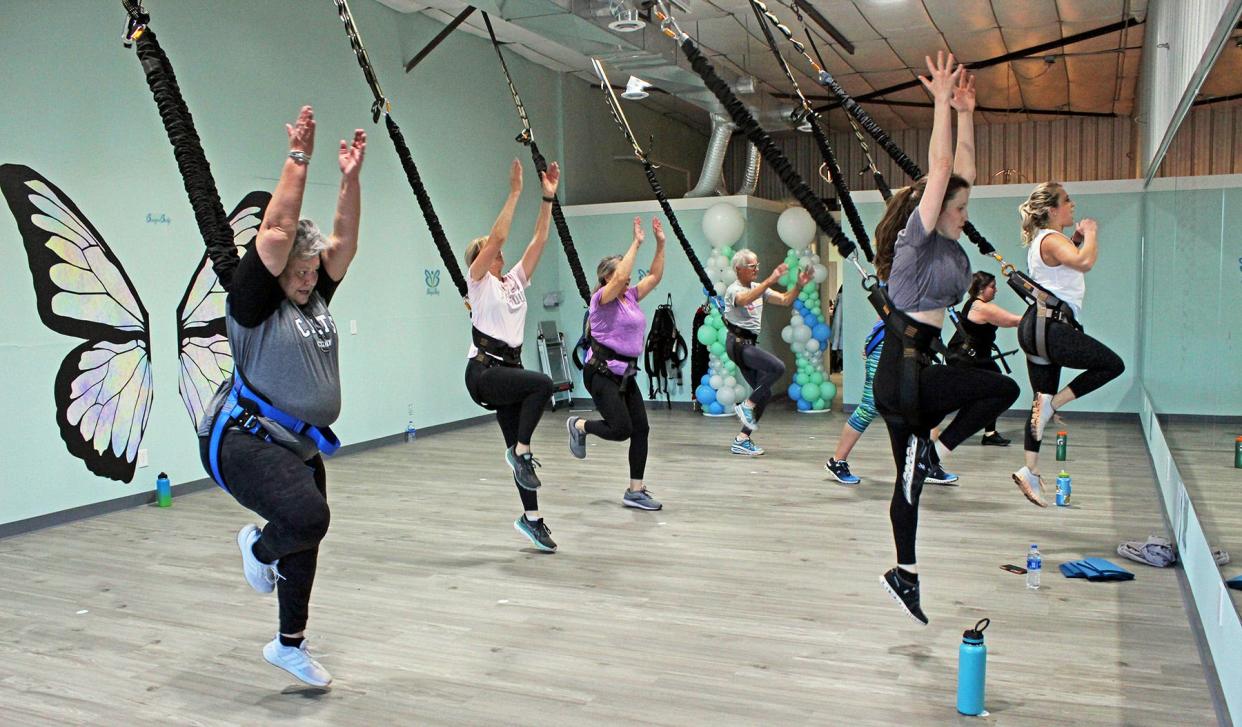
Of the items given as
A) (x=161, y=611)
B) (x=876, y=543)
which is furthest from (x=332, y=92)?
(x=876, y=543)

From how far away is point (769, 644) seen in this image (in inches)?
136

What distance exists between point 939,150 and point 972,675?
1.53 meters

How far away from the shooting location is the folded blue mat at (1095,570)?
163 inches

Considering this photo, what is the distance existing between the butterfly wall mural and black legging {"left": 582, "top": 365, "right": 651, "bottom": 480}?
2303 mm

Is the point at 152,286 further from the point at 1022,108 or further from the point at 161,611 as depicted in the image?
the point at 1022,108

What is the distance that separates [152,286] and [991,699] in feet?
18.7

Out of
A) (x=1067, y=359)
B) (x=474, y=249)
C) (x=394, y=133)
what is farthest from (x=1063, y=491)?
(x=394, y=133)

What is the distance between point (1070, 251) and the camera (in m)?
4.87

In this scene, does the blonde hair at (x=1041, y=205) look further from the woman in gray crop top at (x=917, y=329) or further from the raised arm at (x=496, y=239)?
the raised arm at (x=496, y=239)

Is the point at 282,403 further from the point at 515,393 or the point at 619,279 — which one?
the point at 619,279

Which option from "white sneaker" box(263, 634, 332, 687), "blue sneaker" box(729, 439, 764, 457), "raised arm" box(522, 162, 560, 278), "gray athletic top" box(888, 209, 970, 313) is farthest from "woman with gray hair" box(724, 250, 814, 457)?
"white sneaker" box(263, 634, 332, 687)

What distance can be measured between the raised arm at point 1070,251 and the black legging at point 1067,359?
34 cm

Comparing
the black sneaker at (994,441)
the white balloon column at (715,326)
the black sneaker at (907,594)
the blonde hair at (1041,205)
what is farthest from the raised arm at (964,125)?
the white balloon column at (715,326)

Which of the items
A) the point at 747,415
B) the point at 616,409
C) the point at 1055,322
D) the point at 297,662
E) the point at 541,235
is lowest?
the point at 297,662
